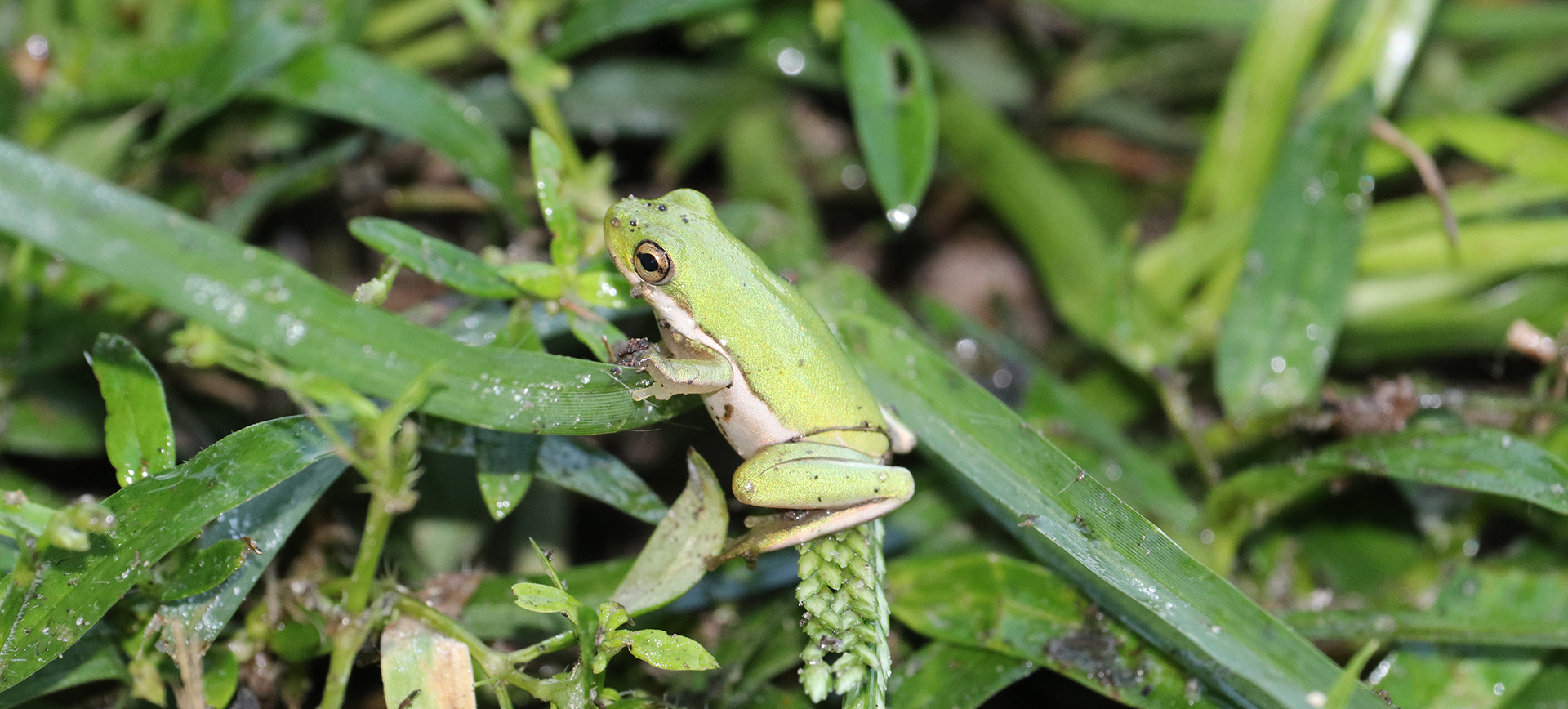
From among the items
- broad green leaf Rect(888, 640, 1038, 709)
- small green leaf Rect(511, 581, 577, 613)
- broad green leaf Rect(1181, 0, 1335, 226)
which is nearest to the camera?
small green leaf Rect(511, 581, 577, 613)

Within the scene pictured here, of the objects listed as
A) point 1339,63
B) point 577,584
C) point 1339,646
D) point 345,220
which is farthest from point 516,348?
point 1339,63

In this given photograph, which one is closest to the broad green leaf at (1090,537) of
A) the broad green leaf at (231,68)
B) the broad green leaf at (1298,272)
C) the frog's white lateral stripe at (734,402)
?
the frog's white lateral stripe at (734,402)

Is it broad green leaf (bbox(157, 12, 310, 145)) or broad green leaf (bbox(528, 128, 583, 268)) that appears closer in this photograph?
broad green leaf (bbox(528, 128, 583, 268))

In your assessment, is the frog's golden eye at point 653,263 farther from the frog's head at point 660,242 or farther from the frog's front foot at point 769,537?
the frog's front foot at point 769,537

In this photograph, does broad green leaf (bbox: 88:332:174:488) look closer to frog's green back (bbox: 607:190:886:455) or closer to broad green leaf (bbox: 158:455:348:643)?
broad green leaf (bbox: 158:455:348:643)

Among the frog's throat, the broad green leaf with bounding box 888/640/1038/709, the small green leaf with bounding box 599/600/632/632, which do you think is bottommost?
the broad green leaf with bounding box 888/640/1038/709

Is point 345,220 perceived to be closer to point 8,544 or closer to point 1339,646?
point 8,544

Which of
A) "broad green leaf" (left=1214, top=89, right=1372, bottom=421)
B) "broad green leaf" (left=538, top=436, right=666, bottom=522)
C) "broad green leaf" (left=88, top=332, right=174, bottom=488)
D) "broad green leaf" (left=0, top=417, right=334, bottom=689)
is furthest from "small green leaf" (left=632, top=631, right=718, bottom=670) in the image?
"broad green leaf" (left=1214, top=89, right=1372, bottom=421)
